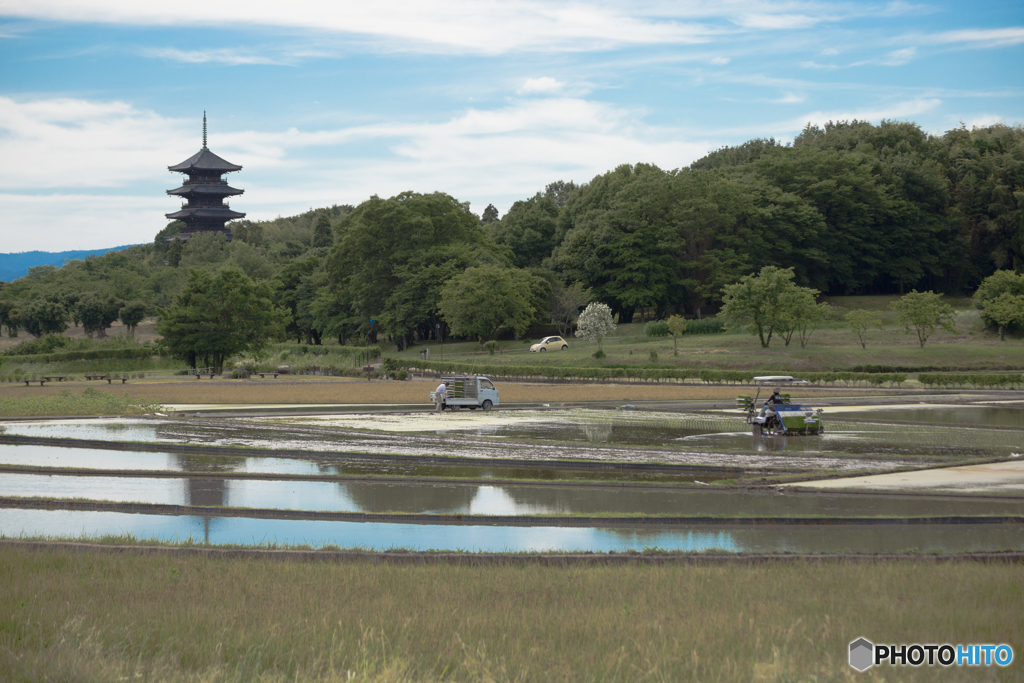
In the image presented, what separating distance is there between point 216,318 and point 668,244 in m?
42.9

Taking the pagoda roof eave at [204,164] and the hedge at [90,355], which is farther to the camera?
the pagoda roof eave at [204,164]

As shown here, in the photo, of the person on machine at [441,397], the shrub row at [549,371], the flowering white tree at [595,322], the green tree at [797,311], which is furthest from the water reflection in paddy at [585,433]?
the flowering white tree at [595,322]

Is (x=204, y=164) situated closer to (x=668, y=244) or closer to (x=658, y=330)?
(x=668, y=244)

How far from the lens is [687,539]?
10617 millimetres

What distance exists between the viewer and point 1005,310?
52.3m

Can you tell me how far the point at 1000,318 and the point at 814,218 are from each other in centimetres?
2968

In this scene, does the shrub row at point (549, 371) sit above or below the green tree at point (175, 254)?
below

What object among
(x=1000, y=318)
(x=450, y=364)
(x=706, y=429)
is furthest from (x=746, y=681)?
(x=1000, y=318)

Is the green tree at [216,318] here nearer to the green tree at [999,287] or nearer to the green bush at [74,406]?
the green bush at [74,406]

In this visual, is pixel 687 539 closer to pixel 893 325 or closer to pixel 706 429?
pixel 706 429

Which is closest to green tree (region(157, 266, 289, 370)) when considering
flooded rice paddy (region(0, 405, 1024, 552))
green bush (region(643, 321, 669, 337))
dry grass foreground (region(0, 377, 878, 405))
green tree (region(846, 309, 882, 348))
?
dry grass foreground (region(0, 377, 878, 405))

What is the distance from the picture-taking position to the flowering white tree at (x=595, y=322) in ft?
203

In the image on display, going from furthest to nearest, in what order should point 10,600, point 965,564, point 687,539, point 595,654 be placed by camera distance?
point 687,539 < point 965,564 < point 10,600 < point 595,654

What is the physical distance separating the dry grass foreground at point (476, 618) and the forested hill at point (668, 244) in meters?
59.7
